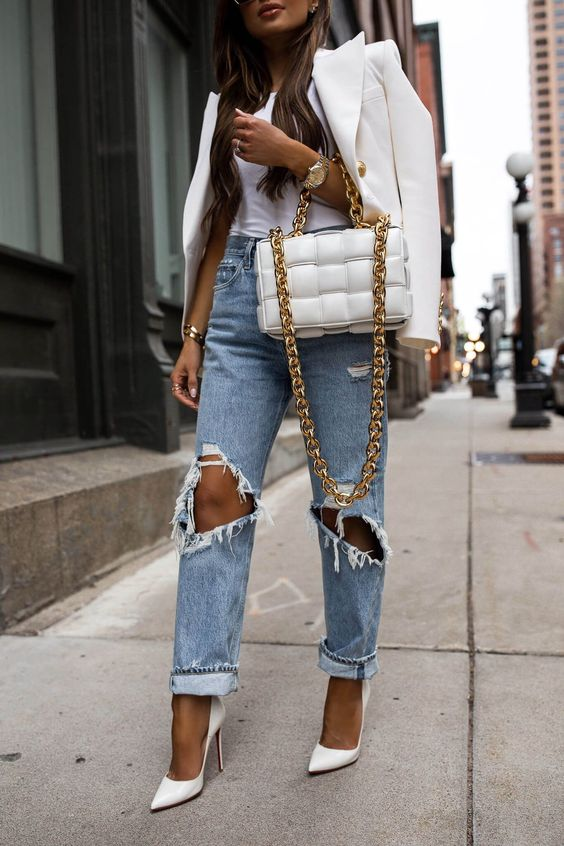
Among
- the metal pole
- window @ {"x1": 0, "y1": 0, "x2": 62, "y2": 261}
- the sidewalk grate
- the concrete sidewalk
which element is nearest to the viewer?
the concrete sidewalk

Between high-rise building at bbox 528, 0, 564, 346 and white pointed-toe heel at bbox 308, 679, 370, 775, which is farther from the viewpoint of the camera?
high-rise building at bbox 528, 0, 564, 346

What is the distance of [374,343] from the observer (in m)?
1.84

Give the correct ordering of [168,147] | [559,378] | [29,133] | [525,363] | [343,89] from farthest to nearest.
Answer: [559,378] < [525,363] < [168,147] < [29,133] < [343,89]

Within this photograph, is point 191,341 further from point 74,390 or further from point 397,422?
point 397,422

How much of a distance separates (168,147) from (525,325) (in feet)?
27.5

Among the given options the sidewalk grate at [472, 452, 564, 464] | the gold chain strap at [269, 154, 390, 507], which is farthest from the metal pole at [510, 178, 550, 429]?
the gold chain strap at [269, 154, 390, 507]

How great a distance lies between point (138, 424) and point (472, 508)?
239cm

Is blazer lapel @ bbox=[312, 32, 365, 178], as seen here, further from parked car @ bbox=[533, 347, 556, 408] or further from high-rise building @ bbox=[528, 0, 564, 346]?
high-rise building @ bbox=[528, 0, 564, 346]

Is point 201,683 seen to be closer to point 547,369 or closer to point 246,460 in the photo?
point 246,460

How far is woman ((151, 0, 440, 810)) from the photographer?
1.86 metres

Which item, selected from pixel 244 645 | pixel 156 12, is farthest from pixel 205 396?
pixel 156 12

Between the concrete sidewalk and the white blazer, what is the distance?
1.10 meters

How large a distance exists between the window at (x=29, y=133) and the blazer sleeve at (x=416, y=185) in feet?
10.1

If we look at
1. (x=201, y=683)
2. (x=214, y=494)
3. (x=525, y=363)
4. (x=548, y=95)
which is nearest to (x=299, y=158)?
(x=214, y=494)
